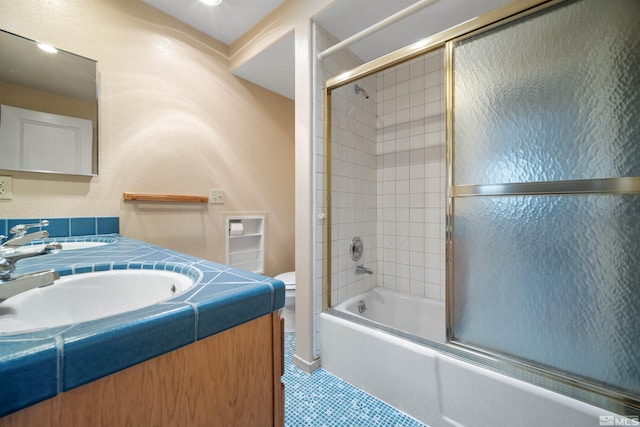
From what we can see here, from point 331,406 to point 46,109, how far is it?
2132mm

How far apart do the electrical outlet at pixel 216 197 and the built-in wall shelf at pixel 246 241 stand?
0.50 feet

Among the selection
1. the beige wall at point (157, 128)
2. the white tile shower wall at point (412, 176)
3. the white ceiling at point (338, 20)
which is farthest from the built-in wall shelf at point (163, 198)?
the white tile shower wall at point (412, 176)

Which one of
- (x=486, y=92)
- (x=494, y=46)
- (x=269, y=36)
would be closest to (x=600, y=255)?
(x=486, y=92)

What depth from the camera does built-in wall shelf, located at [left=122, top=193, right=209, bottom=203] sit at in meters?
1.61

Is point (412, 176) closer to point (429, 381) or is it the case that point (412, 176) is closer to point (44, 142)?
point (429, 381)

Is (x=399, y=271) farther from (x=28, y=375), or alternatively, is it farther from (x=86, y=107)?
(x=86, y=107)

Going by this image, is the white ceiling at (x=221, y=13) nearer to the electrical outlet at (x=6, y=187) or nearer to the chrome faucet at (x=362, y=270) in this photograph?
the electrical outlet at (x=6, y=187)

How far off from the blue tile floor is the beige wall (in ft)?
3.75

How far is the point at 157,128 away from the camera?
1.74 metres

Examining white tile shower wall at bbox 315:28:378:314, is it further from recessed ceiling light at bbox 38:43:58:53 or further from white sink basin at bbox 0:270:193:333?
recessed ceiling light at bbox 38:43:58:53

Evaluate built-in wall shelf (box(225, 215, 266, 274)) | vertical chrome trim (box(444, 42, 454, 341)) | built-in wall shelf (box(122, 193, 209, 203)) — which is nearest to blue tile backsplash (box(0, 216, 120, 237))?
built-in wall shelf (box(122, 193, 209, 203))

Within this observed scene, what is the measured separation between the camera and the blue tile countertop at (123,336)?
11.7 inches

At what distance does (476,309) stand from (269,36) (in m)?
2.07

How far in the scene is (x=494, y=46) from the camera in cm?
108
